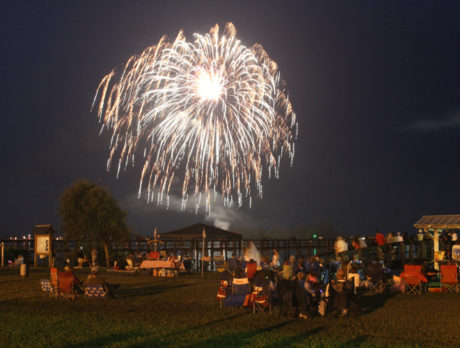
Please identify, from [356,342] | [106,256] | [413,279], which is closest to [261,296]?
[356,342]

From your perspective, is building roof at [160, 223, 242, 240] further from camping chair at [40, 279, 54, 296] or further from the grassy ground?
the grassy ground

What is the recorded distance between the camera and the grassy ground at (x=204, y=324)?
9.82 metres

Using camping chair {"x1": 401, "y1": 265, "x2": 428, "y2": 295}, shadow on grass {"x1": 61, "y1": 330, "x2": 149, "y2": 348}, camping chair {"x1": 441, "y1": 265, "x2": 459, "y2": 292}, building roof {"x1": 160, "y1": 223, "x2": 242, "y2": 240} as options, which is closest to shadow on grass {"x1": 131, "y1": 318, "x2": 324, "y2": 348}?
shadow on grass {"x1": 61, "y1": 330, "x2": 149, "y2": 348}

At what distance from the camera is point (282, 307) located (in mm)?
12891

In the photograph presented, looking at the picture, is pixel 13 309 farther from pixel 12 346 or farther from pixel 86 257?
pixel 86 257

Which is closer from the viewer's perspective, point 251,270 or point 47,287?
point 47,287

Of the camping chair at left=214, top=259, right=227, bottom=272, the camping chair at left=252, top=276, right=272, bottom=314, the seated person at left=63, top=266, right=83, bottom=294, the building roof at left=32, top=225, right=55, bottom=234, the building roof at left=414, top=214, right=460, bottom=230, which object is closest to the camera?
the camping chair at left=252, top=276, right=272, bottom=314

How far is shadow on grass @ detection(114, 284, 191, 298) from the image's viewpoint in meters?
17.5

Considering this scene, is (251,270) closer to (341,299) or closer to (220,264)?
(341,299)

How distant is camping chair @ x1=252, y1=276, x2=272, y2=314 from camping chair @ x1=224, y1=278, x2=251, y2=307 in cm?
62

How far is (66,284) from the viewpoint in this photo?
51.7ft

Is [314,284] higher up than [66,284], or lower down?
higher up

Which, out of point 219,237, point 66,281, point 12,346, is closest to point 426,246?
point 219,237

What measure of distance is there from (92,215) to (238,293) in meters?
26.6
